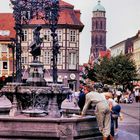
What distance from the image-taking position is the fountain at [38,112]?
1374 centimetres

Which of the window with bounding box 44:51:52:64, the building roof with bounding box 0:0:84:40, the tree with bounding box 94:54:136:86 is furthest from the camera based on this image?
the building roof with bounding box 0:0:84:40

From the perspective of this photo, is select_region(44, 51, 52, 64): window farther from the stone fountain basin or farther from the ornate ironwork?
the stone fountain basin

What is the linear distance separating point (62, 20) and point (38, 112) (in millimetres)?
57774

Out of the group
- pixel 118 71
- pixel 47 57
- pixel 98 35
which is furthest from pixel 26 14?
pixel 98 35

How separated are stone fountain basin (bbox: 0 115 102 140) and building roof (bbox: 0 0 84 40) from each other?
2259 inches

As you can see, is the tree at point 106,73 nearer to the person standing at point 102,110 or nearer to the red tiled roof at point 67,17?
the red tiled roof at point 67,17

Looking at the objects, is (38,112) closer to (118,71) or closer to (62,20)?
(118,71)

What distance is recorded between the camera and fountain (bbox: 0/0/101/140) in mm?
13742

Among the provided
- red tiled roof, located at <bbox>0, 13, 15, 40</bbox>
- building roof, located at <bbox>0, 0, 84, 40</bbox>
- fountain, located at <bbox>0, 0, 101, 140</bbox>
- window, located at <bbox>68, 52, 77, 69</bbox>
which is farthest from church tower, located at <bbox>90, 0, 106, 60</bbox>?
fountain, located at <bbox>0, 0, 101, 140</bbox>

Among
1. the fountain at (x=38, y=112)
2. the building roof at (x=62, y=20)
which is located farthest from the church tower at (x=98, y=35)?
the fountain at (x=38, y=112)

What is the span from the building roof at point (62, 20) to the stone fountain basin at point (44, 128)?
5738 centimetres

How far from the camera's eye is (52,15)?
2177 cm

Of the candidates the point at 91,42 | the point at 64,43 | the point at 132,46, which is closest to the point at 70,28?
the point at 64,43

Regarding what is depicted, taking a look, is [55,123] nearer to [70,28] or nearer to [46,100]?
[46,100]
